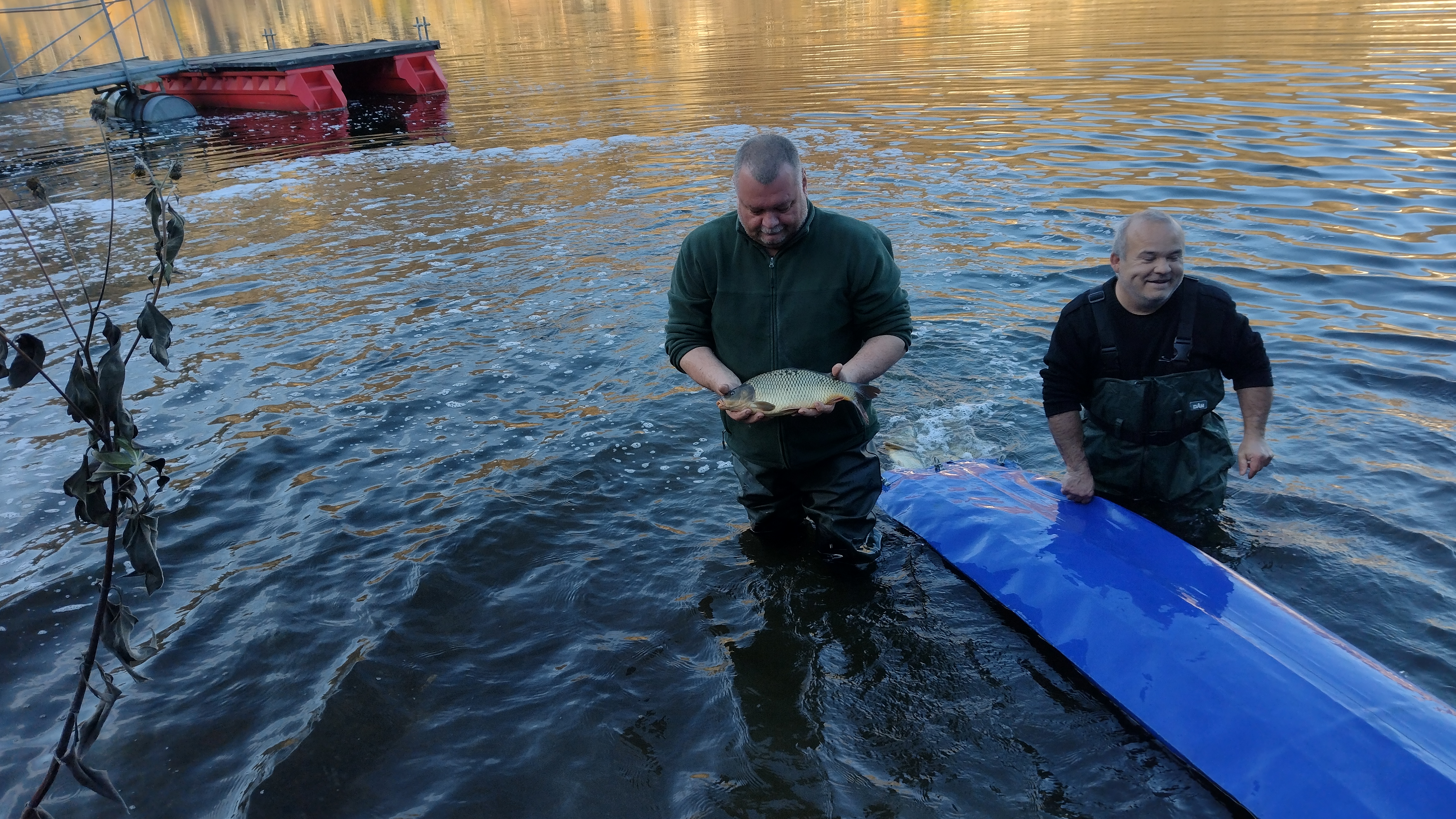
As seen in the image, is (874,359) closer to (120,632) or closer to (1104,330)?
(1104,330)

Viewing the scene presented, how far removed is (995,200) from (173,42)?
190 feet

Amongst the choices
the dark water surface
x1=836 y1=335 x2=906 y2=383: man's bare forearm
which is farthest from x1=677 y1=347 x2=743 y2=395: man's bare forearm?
the dark water surface

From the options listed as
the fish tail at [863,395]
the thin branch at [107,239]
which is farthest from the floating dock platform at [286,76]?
the fish tail at [863,395]

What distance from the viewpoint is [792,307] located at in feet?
15.8

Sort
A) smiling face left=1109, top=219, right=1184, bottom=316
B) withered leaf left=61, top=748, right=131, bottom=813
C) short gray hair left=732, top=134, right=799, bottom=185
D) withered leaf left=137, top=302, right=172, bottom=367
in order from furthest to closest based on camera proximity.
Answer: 1. smiling face left=1109, top=219, right=1184, bottom=316
2. short gray hair left=732, top=134, right=799, bottom=185
3. withered leaf left=137, top=302, right=172, bottom=367
4. withered leaf left=61, top=748, right=131, bottom=813

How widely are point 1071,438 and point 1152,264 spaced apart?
1.12 m

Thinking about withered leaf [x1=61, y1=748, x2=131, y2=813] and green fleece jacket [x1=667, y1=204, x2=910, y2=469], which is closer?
withered leaf [x1=61, y1=748, x2=131, y2=813]

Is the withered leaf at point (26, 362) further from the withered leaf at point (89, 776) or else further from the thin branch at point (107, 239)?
the withered leaf at point (89, 776)

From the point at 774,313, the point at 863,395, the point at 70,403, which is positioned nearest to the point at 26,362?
the point at 70,403

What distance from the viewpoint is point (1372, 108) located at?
1773cm

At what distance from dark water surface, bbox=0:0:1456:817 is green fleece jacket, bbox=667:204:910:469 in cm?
122

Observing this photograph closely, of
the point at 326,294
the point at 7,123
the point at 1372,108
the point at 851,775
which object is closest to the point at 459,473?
the point at 851,775

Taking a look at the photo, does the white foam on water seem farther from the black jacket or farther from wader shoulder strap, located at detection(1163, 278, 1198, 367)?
wader shoulder strap, located at detection(1163, 278, 1198, 367)

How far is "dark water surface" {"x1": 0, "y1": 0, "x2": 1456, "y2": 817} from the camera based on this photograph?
4.57 meters
